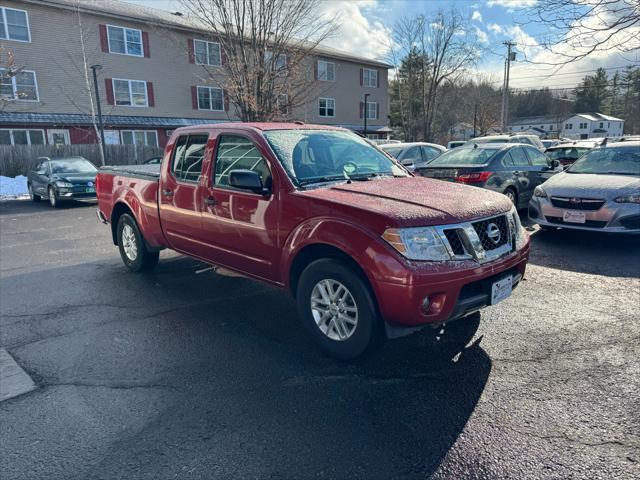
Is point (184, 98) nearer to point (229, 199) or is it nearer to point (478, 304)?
point (229, 199)

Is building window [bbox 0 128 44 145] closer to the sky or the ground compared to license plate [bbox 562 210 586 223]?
closer to the sky

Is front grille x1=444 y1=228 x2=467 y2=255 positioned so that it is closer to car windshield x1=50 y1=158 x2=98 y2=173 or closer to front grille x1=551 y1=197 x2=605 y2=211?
front grille x1=551 y1=197 x2=605 y2=211

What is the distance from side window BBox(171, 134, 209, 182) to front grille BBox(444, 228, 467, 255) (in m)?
2.83

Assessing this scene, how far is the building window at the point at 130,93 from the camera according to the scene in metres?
26.2

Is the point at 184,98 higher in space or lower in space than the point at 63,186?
higher

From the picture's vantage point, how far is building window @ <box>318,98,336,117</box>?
119ft

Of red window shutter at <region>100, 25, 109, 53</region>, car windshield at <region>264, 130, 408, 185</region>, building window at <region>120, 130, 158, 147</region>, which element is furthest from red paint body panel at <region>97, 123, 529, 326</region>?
red window shutter at <region>100, 25, 109, 53</region>

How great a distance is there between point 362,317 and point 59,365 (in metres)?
2.50

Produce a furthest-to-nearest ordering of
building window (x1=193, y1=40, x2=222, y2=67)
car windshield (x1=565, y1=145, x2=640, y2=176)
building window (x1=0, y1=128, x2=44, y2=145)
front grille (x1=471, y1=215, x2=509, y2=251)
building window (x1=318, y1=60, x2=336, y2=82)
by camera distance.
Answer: building window (x1=318, y1=60, x2=336, y2=82) → building window (x1=193, y1=40, x2=222, y2=67) → building window (x1=0, y1=128, x2=44, y2=145) → car windshield (x1=565, y1=145, x2=640, y2=176) → front grille (x1=471, y1=215, x2=509, y2=251)

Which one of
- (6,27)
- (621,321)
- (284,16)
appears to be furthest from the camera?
(6,27)

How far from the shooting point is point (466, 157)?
904cm

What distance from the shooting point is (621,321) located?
13.8ft

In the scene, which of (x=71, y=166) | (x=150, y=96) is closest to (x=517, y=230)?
(x=71, y=166)

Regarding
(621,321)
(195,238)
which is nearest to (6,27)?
(195,238)
